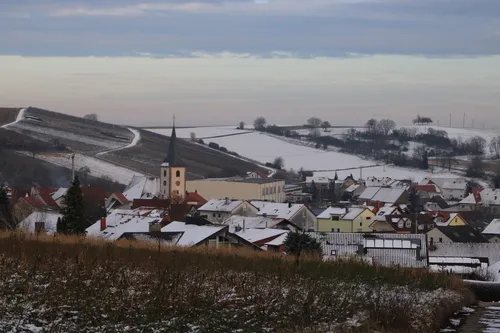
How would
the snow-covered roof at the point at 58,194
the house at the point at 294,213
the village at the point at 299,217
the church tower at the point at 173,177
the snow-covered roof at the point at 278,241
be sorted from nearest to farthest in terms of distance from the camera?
the village at the point at 299,217 → the snow-covered roof at the point at 278,241 → the house at the point at 294,213 → the snow-covered roof at the point at 58,194 → the church tower at the point at 173,177

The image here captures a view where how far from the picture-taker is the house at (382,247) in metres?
29.4

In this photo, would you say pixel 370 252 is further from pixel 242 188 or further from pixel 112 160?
pixel 112 160

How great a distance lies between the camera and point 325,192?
376ft

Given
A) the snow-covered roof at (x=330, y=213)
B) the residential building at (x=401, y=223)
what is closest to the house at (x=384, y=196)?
the residential building at (x=401, y=223)

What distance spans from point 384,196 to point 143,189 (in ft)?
90.2

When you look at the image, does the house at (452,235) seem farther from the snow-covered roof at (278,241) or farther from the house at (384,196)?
the house at (384,196)

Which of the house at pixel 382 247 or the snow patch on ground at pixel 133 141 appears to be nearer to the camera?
the house at pixel 382 247

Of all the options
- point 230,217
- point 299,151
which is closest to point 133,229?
point 230,217

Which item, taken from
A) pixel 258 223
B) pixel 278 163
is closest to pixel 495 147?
pixel 278 163

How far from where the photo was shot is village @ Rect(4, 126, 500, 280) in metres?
31.6

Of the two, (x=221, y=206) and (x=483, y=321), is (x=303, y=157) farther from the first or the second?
(x=483, y=321)

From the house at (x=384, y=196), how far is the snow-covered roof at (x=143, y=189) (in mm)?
22472

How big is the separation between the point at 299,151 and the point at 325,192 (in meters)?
62.4

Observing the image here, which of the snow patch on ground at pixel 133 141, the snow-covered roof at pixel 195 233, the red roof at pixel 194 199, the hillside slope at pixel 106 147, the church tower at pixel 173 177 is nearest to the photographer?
the snow-covered roof at pixel 195 233
